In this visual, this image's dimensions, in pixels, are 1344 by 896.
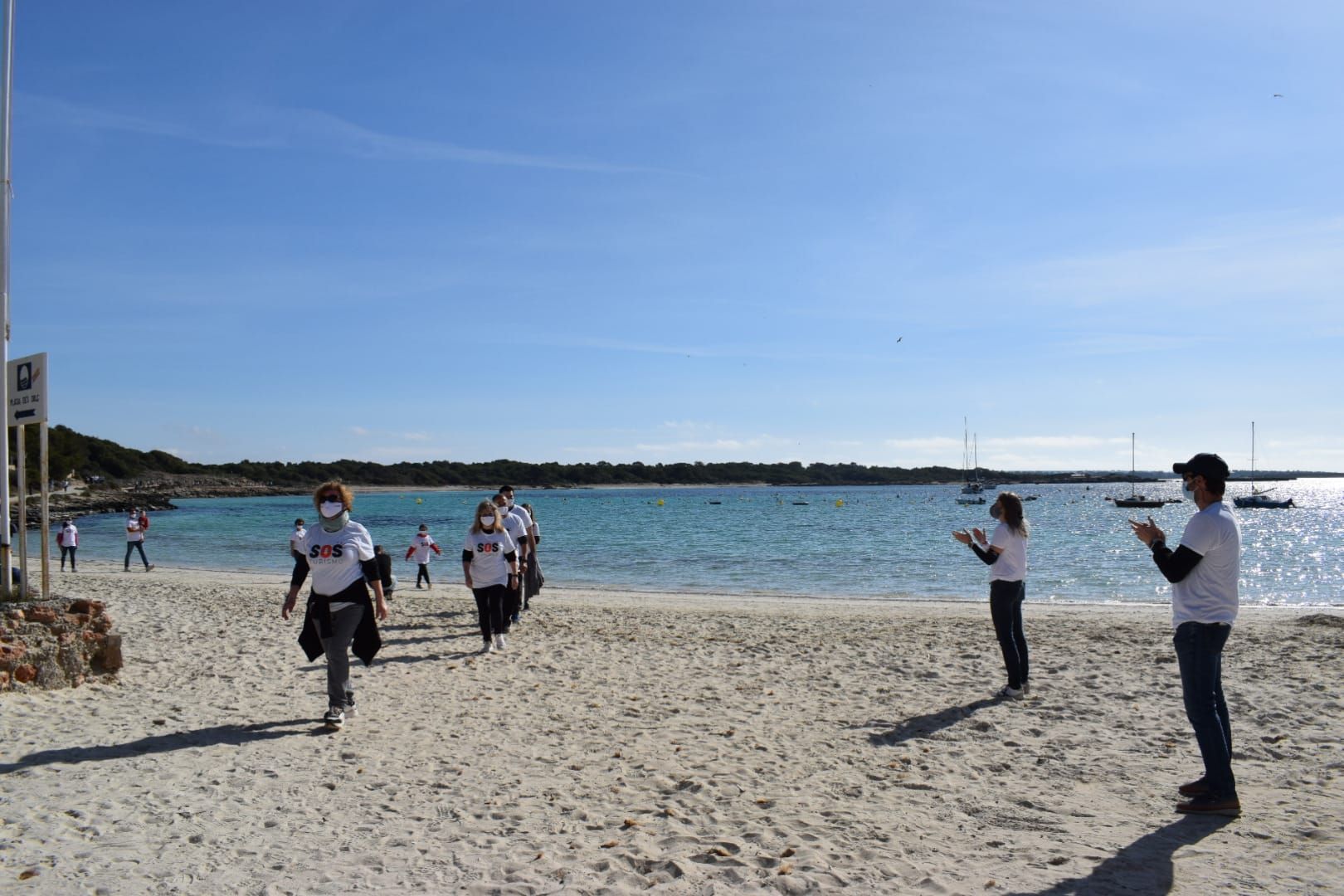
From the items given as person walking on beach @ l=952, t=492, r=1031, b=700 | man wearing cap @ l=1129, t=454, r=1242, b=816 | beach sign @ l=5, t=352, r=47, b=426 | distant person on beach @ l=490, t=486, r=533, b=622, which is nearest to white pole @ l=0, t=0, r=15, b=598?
beach sign @ l=5, t=352, r=47, b=426

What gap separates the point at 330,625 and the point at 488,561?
3.27m

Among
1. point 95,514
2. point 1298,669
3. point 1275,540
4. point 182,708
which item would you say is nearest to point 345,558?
point 182,708

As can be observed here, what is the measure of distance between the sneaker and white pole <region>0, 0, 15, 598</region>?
924 centimetres

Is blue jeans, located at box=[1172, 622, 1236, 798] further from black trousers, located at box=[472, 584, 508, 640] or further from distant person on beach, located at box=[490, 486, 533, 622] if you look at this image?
distant person on beach, located at box=[490, 486, 533, 622]

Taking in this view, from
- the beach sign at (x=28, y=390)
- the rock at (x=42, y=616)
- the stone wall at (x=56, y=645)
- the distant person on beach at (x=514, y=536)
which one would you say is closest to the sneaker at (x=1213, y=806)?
the distant person on beach at (x=514, y=536)

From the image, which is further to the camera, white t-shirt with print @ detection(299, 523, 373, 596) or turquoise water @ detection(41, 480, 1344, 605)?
turquoise water @ detection(41, 480, 1344, 605)

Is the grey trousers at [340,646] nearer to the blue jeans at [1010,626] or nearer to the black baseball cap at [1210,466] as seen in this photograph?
the blue jeans at [1010,626]

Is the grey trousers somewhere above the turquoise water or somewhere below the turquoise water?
above

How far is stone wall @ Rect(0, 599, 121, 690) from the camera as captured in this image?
7191mm

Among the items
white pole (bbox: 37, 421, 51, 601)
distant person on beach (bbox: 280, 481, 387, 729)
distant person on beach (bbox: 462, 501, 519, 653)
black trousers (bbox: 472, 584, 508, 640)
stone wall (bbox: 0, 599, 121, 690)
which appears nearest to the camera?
distant person on beach (bbox: 280, 481, 387, 729)

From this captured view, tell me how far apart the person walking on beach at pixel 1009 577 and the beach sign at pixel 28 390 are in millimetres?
8290

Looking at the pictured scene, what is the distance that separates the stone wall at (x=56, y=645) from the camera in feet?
23.6

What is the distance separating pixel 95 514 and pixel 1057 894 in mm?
83659

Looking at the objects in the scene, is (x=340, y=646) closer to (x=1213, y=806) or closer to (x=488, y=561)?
(x=488, y=561)
